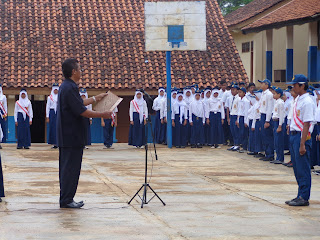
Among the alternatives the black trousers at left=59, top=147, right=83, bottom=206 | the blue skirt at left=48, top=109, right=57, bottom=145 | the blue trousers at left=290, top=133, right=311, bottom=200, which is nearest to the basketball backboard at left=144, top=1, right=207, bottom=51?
the blue skirt at left=48, top=109, right=57, bottom=145

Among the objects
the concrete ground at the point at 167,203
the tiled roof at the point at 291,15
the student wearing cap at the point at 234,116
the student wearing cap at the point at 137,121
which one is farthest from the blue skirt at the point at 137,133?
the tiled roof at the point at 291,15

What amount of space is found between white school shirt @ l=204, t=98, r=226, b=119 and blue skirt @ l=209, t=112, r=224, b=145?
15cm

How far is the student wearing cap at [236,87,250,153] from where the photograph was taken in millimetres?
21172

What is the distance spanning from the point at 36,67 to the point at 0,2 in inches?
166

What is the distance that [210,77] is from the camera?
2989 cm

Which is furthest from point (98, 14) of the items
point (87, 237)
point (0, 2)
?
point (87, 237)

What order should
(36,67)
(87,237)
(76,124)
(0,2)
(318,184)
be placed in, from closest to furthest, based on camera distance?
(87,237), (76,124), (318,184), (36,67), (0,2)

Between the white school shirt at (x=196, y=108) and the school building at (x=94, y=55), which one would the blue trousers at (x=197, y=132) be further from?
the school building at (x=94, y=55)

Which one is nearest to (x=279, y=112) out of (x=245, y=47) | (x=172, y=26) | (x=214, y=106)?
(x=214, y=106)

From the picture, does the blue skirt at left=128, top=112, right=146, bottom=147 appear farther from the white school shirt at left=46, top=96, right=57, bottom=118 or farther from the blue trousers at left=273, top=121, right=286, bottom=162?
the blue trousers at left=273, top=121, right=286, bottom=162

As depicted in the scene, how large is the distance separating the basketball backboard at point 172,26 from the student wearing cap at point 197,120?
1.74 m

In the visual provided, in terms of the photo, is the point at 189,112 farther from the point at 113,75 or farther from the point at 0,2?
the point at 0,2

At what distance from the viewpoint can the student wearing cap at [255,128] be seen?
1956cm

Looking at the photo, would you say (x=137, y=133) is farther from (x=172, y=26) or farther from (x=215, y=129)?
(x=172, y=26)
